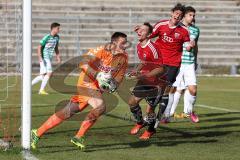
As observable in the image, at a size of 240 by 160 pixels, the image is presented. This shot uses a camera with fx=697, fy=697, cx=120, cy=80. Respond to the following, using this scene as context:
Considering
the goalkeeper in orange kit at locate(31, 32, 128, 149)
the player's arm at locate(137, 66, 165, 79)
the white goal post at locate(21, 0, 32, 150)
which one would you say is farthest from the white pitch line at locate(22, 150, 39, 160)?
the player's arm at locate(137, 66, 165, 79)

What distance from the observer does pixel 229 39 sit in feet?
115

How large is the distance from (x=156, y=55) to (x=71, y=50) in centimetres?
2201

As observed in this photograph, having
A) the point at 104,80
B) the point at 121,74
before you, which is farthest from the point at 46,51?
the point at 104,80

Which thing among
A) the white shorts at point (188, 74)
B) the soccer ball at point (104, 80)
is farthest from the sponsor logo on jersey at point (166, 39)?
the soccer ball at point (104, 80)

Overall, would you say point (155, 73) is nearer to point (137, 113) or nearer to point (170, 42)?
point (137, 113)

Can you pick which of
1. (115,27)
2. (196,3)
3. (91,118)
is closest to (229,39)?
(196,3)

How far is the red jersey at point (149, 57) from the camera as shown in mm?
11672

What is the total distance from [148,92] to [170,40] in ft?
3.79

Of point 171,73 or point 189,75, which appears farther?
point 189,75

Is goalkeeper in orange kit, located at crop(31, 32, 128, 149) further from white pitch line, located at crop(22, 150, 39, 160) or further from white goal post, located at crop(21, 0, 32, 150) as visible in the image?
white goal post, located at crop(21, 0, 32, 150)

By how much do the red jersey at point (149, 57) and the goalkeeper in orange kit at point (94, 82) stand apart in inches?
69.3

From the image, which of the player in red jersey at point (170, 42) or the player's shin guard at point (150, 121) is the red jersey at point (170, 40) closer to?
the player in red jersey at point (170, 42)

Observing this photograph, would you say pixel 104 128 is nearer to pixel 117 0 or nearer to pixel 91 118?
pixel 91 118

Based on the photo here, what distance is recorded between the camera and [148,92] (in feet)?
39.1
